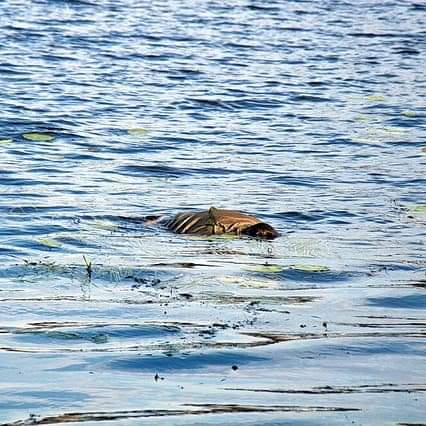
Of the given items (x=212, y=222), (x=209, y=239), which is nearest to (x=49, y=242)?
(x=209, y=239)

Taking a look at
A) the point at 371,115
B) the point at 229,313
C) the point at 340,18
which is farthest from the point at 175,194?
the point at 340,18

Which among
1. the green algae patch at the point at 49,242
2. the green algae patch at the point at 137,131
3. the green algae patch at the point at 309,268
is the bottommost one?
the green algae patch at the point at 137,131

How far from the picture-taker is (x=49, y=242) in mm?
8570

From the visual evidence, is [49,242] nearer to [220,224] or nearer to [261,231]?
[220,224]

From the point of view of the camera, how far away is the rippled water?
5125 millimetres

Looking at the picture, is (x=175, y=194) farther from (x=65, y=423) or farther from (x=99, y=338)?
(x=65, y=423)

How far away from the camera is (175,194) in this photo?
36.0 ft

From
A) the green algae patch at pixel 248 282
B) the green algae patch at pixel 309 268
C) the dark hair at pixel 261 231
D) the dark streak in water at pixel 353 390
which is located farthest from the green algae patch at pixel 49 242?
the dark streak in water at pixel 353 390

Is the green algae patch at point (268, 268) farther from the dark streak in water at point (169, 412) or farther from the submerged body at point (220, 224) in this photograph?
the dark streak in water at point (169, 412)

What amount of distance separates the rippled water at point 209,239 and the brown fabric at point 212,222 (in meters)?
0.17

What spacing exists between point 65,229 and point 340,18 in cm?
1853

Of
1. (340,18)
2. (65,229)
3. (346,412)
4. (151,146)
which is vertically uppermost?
(346,412)

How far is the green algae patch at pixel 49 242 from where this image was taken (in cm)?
A: 847

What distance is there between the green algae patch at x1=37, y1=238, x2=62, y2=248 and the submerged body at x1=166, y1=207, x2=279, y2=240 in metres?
0.95
